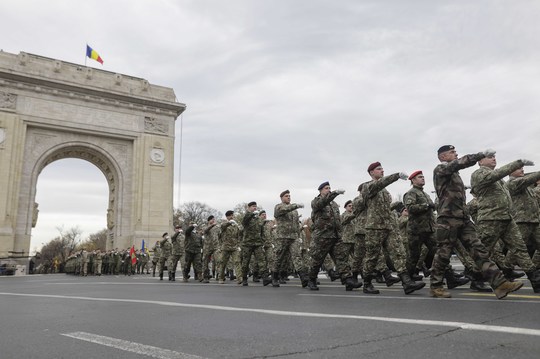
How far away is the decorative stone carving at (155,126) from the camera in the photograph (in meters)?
35.2

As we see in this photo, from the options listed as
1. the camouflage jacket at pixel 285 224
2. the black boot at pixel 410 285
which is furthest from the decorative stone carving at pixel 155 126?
the black boot at pixel 410 285

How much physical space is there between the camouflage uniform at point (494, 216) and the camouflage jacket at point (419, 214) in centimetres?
114

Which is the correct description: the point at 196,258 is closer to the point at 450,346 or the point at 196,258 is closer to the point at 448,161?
Result: the point at 448,161

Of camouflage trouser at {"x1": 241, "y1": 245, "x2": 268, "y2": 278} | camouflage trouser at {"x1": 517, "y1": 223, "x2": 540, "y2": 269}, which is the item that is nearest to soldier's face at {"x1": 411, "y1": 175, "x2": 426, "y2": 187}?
camouflage trouser at {"x1": 517, "y1": 223, "x2": 540, "y2": 269}

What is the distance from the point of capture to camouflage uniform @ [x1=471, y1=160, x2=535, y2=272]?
686 centimetres

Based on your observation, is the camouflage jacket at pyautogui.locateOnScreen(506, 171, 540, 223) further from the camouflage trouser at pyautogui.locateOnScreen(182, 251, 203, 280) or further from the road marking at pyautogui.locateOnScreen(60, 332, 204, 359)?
the camouflage trouser at pyautogui.locateOnScreen(182, 251, 203, 280)

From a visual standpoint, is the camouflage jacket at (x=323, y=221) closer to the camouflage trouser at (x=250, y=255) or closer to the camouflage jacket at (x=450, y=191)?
the camouflage jacket at (x=450, y=191)

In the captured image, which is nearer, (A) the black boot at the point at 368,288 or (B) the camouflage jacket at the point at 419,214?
(A) the black boot at the point at 368,288

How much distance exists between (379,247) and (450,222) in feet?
4.95

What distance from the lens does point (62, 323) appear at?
4664 mm

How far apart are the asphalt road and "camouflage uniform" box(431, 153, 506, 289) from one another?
698mm

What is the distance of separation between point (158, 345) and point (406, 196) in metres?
6.19

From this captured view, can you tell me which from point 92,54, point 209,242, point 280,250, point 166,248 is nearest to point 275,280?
point 280,250

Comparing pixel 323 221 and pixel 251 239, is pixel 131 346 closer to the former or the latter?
pixel 323 221
